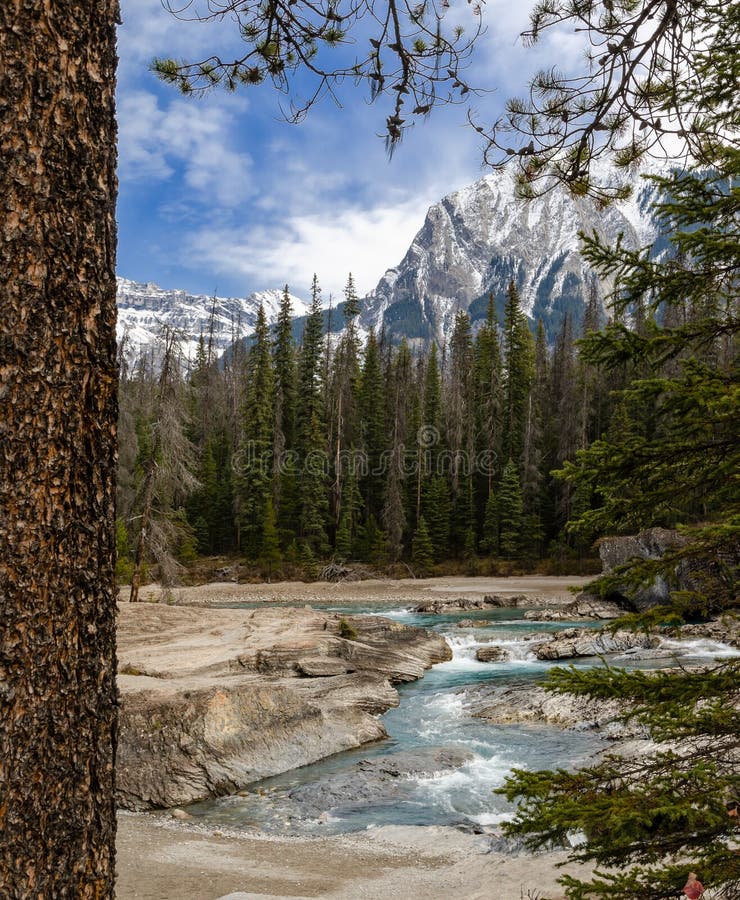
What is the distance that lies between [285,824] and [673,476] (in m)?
7.19

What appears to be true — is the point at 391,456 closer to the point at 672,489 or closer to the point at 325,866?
the point at 325,866

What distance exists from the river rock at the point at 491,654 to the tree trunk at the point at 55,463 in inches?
734

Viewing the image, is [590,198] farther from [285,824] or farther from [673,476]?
[285,824]

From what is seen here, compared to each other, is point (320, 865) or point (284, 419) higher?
point (284, 419)

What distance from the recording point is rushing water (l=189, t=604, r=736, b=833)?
8.80 metres

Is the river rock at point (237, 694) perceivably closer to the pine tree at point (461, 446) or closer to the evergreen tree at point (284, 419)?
the evergreen tree at point (284, 419)

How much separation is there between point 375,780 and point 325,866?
2.89 m

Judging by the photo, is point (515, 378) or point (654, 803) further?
point (515, 378)

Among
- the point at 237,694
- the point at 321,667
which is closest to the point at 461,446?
the point at 321,667

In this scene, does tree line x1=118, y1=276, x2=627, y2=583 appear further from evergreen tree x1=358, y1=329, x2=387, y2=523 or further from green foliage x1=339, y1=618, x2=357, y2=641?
green foliage x1=339, y1=618, x2=357, y2=641

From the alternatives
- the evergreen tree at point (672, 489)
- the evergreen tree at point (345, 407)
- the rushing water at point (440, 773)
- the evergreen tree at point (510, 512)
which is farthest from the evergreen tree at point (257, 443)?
the evergreen tree at point (672, 489)

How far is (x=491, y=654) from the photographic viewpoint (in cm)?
1975

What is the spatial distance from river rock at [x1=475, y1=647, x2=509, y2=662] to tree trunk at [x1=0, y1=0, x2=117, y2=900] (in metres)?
18.6

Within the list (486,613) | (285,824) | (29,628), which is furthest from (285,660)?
(486,613)
